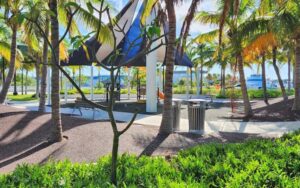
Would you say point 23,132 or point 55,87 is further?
point 23,132

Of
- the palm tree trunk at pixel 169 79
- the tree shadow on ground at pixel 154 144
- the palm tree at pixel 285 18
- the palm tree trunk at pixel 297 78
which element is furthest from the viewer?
the palm tree trunk at pixel 297 78

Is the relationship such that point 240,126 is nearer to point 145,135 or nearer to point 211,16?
point 145,135

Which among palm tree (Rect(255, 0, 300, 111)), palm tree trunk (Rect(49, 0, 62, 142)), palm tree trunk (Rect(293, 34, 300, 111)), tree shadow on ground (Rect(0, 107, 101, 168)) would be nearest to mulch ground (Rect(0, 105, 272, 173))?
tree shadow on ground (Rect(0, 107, 101, 168))

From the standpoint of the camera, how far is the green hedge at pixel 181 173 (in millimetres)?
4297

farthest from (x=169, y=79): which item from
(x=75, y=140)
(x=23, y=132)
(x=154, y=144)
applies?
(x=23, y=132)

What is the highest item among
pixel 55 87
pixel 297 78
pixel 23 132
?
pixel 297 78

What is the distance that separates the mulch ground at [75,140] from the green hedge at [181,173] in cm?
358

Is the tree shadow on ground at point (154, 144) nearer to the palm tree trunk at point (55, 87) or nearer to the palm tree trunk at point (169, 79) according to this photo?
the palm tree trunk at point (169, 79)

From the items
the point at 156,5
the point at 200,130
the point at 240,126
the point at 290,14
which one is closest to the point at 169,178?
the point at 200,130

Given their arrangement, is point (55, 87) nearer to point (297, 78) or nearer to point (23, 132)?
point (23, 132)

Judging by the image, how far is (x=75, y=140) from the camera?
1038 cm

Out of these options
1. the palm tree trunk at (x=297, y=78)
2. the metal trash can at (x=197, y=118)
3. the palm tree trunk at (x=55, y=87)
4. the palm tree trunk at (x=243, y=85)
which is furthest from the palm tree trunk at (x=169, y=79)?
→ the palm tree trunk at (x=297, y=78)

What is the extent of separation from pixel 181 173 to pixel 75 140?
20.3 feet

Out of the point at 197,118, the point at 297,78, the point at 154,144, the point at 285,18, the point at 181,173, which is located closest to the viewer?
the point at 181,173
